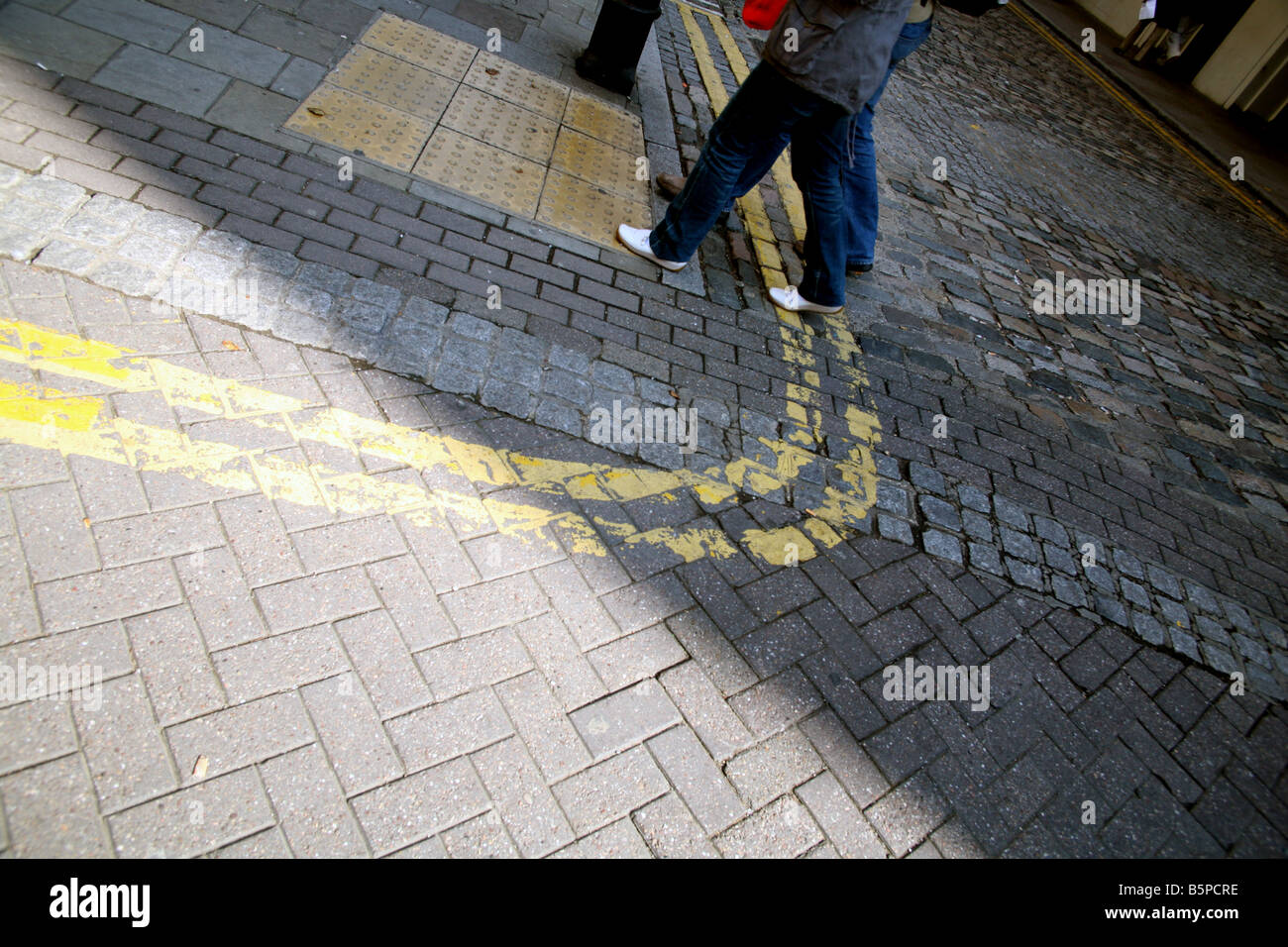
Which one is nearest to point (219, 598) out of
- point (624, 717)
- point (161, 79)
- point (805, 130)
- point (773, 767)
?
point (624, 717)

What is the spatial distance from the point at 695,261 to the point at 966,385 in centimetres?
180

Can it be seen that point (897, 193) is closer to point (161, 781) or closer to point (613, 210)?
point (613, 210)

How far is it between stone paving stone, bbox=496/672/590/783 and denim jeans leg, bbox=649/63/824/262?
8.84ft

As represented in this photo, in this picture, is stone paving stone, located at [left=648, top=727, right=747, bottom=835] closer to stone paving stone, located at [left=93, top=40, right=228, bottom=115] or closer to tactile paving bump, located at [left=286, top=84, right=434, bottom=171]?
tactile paving bump, located at [left=286, top=84, right=434, bottom=171]

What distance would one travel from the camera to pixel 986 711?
276 centimetres

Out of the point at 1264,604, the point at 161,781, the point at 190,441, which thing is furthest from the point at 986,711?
the point at 190,441

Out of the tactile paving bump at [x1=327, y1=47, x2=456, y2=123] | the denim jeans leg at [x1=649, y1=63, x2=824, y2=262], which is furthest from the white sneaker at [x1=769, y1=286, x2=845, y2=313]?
the tactile paving bump at [x1=327, y1=47, x2=456, y2=123]

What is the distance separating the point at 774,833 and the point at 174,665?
1796mm

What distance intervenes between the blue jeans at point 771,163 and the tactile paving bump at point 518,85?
5.60 ft

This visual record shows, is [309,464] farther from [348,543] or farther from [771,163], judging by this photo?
[771,163]

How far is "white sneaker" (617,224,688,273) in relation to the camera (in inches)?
164

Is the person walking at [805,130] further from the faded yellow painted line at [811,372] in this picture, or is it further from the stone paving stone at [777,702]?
the stone paving stone at [777,702]

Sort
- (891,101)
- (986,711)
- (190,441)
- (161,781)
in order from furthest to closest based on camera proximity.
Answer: (891,101)
(986,711)
(190,441)
(161,781)

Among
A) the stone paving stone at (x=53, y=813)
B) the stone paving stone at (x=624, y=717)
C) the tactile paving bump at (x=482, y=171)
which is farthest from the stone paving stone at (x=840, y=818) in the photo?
the tactile paving bump at (x=482, y=171)
